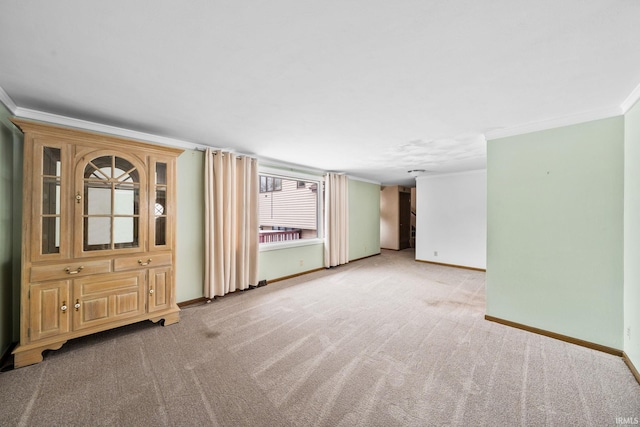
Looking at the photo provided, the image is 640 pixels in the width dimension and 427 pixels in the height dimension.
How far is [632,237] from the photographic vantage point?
6.70 ft

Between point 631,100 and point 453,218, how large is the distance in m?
4.02

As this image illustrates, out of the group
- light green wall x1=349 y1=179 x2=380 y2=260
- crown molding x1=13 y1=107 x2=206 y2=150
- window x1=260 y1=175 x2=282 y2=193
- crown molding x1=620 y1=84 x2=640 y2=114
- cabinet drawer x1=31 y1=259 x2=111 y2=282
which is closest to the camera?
crown molding x1=620 y1=84 x2=640 y2=114

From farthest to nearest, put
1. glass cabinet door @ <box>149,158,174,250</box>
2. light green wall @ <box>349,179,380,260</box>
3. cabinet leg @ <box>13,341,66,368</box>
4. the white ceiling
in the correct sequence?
light green wall @ <box>349,179,380,260</box>
glass cabinet door @ <box>149,158,174,250</box>
cabinet leg @ <box>13,341,66,368</box>
the white ceiling

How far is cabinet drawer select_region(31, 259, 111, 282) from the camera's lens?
6.82 ft

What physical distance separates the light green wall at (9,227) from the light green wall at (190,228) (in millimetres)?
1376

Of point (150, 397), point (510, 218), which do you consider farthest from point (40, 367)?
point (510, 218)

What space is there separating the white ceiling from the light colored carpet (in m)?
2.25

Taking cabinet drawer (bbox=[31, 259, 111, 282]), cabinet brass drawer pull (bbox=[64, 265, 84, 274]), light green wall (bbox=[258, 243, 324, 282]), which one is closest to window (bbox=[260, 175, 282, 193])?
light green wall (bbox=[258, 243, 324, 282])

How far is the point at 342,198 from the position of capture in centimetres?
580

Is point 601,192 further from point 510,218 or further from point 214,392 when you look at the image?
point 214,392

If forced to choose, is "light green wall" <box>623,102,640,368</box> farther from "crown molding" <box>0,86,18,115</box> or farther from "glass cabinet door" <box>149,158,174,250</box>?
"crown molding" <box>0,86,18,115</box>

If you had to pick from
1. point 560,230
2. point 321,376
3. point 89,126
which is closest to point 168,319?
point 321,376

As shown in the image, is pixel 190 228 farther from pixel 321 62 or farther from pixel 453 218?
pixel 453 218

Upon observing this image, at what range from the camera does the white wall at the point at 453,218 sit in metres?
5.41
